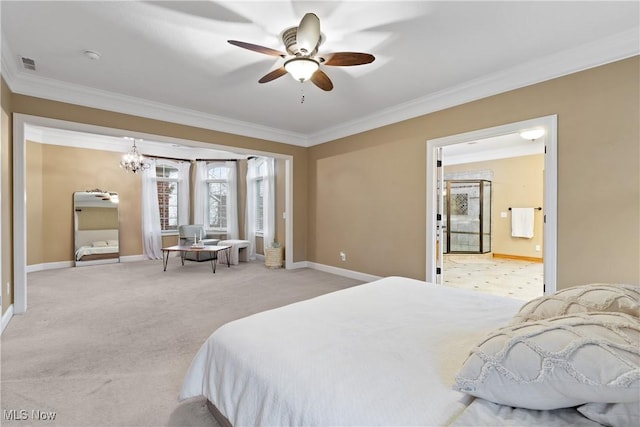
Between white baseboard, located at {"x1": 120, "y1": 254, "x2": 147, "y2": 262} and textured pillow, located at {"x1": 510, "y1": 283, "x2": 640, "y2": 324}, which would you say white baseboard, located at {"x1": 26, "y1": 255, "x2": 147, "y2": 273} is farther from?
textured pillow, located at {"x1": 510, "y1": 283, "x2": 640, "y2": 324}

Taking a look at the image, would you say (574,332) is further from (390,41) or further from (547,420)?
(390,41)

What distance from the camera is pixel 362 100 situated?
409cm

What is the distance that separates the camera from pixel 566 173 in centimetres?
296

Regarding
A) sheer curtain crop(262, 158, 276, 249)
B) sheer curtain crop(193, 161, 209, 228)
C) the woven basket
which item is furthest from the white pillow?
sheer curtain crop(193, 161, 209, 228)

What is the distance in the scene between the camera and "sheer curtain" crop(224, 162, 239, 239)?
782cm

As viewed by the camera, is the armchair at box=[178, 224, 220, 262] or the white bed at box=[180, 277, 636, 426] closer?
the white bed at box=[180, 277, 636, 426]

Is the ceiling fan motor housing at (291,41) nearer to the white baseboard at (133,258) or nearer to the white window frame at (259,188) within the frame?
the white window frame at (259,188)

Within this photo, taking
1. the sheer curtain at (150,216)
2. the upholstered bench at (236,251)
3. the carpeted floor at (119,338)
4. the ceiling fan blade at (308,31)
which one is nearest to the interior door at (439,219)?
the carpeted floor at (119,338)

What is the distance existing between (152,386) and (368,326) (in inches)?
62.4

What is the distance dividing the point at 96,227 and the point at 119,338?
194 inches

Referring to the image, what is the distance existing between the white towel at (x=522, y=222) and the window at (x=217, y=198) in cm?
721

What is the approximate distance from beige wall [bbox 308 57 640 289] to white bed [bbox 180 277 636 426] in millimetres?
1651

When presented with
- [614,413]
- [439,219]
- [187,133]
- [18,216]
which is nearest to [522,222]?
[439,219]

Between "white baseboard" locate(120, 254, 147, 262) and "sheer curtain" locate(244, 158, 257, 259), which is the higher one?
"sheer curtain" locate(244, 158, 257, 259)
